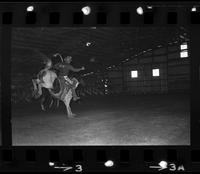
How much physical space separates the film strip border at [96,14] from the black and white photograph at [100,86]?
0.10 m

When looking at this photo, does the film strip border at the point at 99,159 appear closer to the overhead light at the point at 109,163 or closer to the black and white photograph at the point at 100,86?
the overhead light at the point at 109,163

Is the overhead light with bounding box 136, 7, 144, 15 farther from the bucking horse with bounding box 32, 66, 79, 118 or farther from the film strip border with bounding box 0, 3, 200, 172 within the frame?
the bucking horse with bounding box 32, 66, 79, 118

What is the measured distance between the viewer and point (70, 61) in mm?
3510

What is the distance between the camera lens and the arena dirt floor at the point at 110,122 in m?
3.43

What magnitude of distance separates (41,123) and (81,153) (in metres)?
0.67

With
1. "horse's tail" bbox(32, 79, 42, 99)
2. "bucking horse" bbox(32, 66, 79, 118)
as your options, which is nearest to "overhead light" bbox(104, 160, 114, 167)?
"bucking horse" bbox(32, 66, 79, 118)

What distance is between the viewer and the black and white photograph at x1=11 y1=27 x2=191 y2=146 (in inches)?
136

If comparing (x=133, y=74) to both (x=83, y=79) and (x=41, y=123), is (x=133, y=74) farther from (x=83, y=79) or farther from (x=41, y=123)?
(x=41, y=123)

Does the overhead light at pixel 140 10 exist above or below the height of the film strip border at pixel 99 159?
above

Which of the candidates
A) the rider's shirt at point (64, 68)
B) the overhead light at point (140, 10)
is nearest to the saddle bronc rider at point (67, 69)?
the rider's shirt at point (64, 68)

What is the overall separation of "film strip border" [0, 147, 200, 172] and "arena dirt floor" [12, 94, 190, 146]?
107mm

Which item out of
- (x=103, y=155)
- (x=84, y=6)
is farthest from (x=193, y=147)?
(x=84, y=6)

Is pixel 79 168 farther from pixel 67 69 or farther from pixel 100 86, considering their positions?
pixel 67 69

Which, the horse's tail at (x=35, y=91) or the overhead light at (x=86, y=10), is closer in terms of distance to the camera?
the overhead light at (x=86, y=10)
